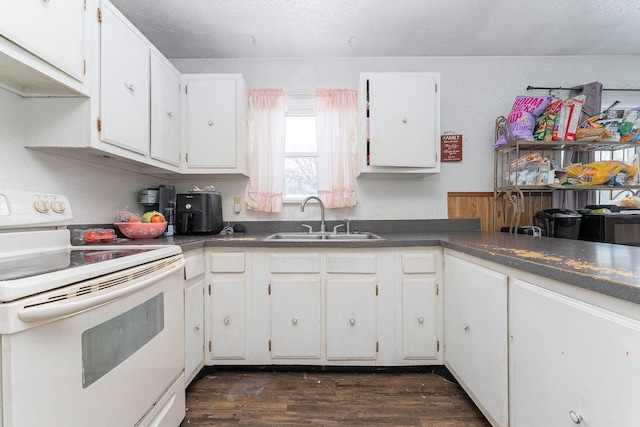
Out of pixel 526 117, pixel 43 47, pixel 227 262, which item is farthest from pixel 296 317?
pixel 526 117

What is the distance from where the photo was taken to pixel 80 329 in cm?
80

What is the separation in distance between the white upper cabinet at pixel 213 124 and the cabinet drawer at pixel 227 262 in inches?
27.2

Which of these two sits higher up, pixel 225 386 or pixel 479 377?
pixel 479 377

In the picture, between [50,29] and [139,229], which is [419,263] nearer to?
[139,229]

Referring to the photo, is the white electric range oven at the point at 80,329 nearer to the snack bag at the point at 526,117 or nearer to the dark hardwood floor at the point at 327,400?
the dark hardwood floor at the point at 327,400

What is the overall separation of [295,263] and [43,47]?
1492 mm

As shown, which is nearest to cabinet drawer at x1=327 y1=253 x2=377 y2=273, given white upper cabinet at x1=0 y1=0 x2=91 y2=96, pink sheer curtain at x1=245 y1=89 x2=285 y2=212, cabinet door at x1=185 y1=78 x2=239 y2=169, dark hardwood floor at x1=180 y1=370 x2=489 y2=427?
dark hardwood floor at x1=180 y1=370 x2=489 y2=427

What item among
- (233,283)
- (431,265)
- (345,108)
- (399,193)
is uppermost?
(345,108)

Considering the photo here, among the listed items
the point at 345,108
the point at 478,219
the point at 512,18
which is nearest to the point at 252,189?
the point at 345,108

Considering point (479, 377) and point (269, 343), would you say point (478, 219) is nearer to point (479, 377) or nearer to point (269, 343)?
point (479, 377)

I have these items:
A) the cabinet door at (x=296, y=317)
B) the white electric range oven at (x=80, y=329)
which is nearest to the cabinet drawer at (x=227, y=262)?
the cabinet door at (x=296, y=317)

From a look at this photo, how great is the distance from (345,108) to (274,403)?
213cm

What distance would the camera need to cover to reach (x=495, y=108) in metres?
2.51

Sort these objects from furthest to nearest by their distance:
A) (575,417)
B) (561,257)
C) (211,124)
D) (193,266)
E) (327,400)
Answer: (211,124) → (193,266) → (327,400) → (561,257) → (575,417)
